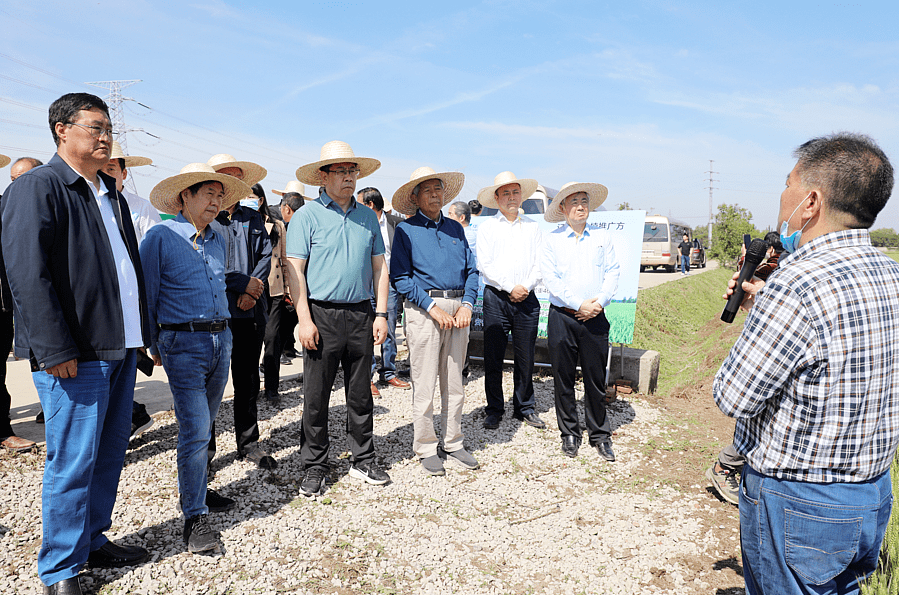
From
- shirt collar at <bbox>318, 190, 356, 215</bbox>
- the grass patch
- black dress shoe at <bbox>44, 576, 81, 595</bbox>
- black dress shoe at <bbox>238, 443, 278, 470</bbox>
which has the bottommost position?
the grass patch


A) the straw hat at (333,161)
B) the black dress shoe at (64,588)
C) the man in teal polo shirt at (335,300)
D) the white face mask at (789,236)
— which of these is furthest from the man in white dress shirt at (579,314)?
the black dress shoe at (64,588)

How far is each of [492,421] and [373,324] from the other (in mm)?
1885

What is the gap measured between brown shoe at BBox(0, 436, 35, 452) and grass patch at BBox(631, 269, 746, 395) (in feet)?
21.7

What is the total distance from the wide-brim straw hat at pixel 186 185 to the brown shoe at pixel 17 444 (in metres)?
2.39

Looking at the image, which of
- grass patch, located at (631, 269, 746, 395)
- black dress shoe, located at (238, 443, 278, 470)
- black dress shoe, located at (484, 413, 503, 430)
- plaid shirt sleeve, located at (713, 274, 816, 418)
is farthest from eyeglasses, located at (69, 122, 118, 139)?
grass patch, located at (631, 269, 746, 395)

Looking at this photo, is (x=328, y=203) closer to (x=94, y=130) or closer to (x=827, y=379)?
(x=94, y=130)

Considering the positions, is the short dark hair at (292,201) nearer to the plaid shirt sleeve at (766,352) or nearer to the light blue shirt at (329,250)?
the light blue shirt at (329,250)

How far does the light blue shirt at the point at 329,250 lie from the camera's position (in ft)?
11.9

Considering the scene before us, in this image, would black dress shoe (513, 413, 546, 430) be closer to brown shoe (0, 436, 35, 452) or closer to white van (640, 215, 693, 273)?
brown shoe (0, 436, 35, 452)

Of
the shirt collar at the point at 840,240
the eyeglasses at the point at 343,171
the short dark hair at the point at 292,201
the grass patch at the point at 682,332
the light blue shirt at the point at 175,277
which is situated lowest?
the grass patch at the point at 682,332

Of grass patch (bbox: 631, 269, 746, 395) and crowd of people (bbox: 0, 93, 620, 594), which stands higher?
crowd of people (bbox: 0, 93, 620, 594)

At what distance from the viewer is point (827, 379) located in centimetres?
154

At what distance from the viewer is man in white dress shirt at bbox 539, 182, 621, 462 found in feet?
14.6

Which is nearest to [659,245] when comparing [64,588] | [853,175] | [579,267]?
[579,267]
